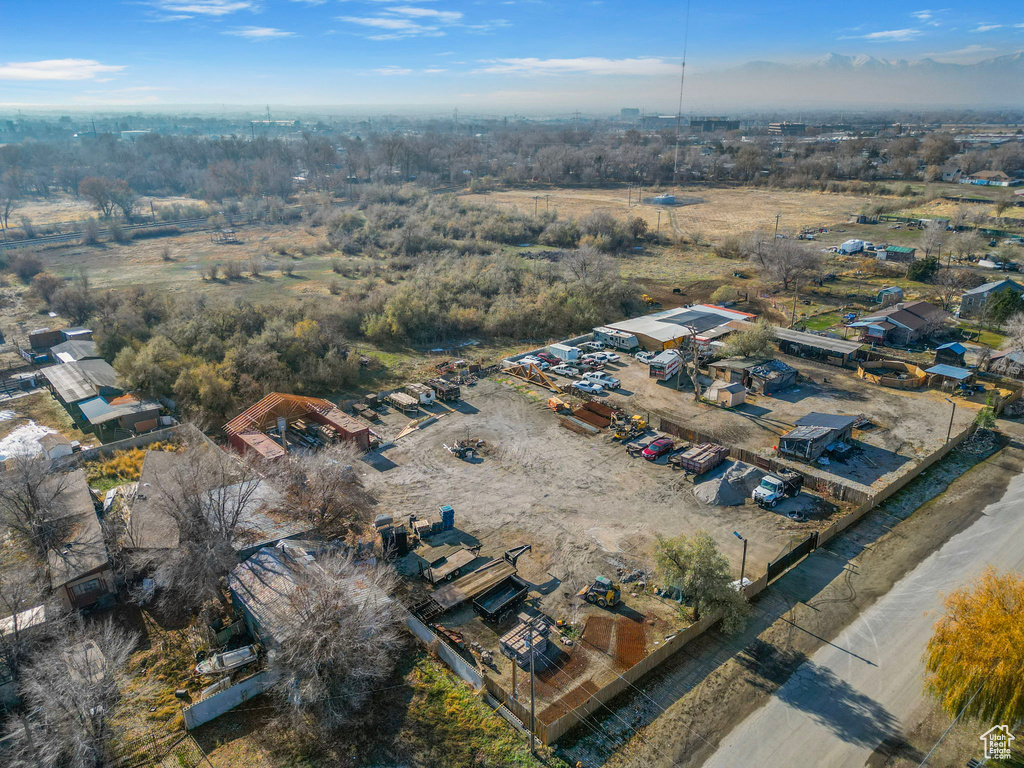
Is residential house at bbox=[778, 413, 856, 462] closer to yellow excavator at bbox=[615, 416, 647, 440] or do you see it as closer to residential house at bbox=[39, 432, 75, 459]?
yellow excavator at bbox=[615, 416, 647, 440]

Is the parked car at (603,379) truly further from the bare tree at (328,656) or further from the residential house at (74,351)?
the residential house at (74,351)

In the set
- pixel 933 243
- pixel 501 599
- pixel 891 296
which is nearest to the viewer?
pixel 501 599

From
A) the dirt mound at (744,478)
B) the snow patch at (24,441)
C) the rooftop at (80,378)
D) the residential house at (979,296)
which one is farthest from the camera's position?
the residential house at (979,296)

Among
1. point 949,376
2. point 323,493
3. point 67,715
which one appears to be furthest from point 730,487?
point 67,715

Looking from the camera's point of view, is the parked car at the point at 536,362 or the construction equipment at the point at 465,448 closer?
the construction equipment at the point at 465,448

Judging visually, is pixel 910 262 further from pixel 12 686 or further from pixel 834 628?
pixel 12 686

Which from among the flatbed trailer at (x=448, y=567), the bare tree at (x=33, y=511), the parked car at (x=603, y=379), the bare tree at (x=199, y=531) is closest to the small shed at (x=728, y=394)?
the parked car at (x=603, y=379)

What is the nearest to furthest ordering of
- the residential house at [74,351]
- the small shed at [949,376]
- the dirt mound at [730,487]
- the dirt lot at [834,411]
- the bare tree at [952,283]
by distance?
the dirt mound at [730,487], the dirt lot at [834,411], the small shed at [949,376], the residential house at [74,351], the bare tree at [952,283]

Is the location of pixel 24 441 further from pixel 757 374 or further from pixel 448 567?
pixel 757 374
